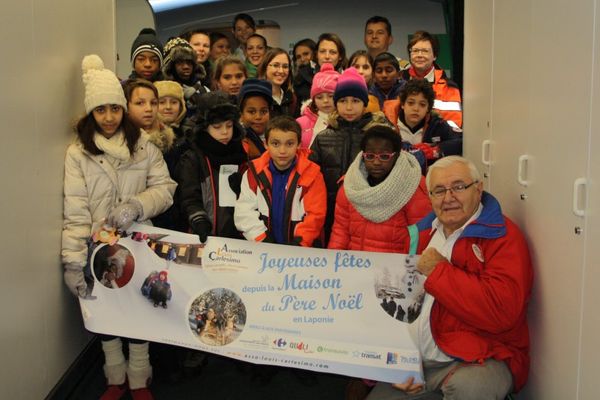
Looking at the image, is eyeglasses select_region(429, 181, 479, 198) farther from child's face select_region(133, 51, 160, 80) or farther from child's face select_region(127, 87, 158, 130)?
child's face select_region(133, 51, 160, 80)

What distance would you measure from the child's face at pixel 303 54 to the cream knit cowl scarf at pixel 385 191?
238cm

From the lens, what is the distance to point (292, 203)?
357 centimetres

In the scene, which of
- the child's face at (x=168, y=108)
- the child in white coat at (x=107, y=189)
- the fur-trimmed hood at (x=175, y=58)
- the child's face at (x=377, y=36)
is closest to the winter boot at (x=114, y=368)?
the child in white coat at (x=107, y=189)

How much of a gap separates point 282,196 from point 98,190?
966 mm

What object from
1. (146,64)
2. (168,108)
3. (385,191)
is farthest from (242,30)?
(385,191)

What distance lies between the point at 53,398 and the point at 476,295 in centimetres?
213

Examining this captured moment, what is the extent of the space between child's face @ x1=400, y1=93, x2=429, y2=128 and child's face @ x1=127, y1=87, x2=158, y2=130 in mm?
1598

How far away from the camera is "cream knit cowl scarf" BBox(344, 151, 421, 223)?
3.24 metres

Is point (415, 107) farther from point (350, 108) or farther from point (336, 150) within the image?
point (336, 150)

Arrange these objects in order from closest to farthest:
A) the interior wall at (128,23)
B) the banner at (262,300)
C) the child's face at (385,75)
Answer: the banner at (262,300) → the child's face at (385,75) → the interior wall at (128,23)

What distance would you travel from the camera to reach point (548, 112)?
8.11ft

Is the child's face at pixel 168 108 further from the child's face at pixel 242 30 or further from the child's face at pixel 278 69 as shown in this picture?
the child's face at pixel 242 30

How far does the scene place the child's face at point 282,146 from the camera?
3533mm

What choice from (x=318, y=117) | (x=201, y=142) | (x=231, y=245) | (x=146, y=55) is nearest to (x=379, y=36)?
(x=318, y=117)
